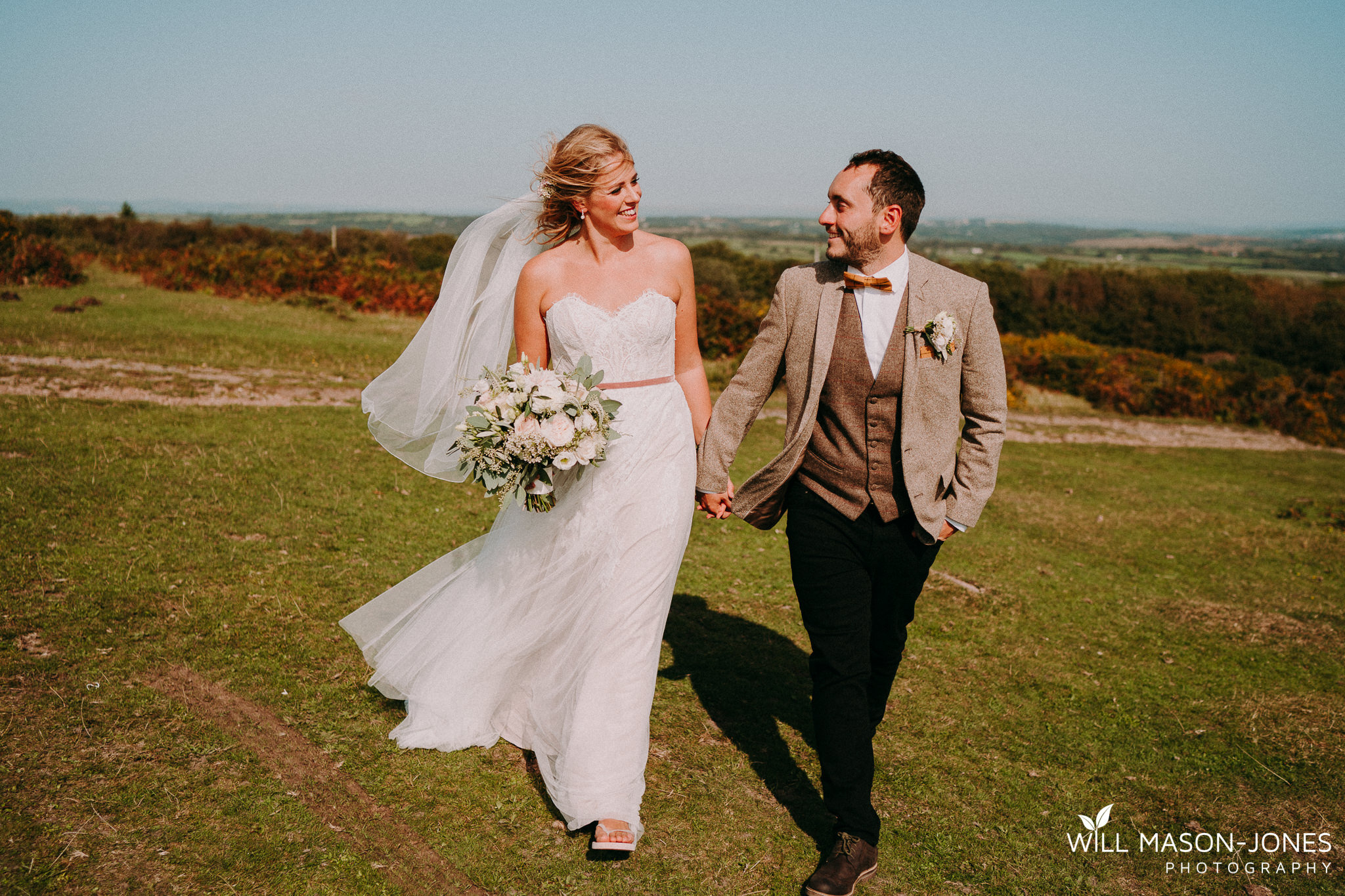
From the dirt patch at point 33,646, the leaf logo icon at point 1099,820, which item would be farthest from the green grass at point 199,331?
the leaf logo icon at point 1099,820

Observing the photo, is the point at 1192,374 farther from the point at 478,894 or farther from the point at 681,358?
the point at 478,894

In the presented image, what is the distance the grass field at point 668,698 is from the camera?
3580mm

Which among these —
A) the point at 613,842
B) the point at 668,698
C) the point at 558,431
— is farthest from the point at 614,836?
the point at 558,431

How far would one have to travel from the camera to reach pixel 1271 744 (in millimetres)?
Result: 5219

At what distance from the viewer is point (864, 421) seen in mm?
3764

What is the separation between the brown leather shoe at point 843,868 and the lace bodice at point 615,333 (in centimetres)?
226

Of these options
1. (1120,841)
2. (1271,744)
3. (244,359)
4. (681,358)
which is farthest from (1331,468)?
(244,359)

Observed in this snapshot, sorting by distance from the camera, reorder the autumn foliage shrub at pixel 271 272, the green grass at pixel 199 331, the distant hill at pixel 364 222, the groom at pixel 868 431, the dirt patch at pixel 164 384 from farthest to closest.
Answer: the distant hill at pixel 364 222 < the autumn foliage shrub at pixel 271 272 < the green grass at pixel 199 331 < the dirt patch at pixel 164 384 < the groom at pixel 868 431

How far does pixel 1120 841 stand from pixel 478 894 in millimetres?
2957

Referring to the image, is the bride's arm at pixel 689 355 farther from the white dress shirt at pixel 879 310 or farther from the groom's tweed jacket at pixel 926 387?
the white dress shirt at pixel 879 310

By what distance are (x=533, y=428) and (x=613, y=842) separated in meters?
1.73

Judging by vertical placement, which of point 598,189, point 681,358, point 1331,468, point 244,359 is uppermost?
point 598,189

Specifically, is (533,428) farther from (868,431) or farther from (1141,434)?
(1141,434)

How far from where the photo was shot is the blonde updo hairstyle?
4.08 meters
